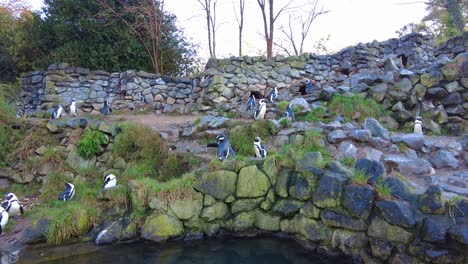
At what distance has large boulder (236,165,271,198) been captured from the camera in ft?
18.6

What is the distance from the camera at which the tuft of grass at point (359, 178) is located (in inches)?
192

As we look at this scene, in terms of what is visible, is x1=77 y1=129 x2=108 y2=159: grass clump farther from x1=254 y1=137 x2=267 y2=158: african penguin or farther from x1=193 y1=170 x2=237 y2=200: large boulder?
x1=254 y1=137 x2=267 y2=158: african penguin

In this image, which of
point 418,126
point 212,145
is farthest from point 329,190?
point 418,126

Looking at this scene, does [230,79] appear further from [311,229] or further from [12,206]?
[12,206]

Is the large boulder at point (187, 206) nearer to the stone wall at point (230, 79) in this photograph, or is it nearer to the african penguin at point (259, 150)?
the african penguin at point (259, 150)

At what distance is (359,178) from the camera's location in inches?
194

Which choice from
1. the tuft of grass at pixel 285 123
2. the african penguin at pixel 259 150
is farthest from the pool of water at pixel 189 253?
the tuft of grass at pixel 285 123

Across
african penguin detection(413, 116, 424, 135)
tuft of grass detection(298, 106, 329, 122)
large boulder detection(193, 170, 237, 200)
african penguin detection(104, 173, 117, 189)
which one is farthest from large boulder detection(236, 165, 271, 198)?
african penguin detection(413, 116, 424, 135)

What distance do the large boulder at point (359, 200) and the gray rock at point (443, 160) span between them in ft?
6.91

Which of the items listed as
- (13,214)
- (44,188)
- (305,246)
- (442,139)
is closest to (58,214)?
(13,214)

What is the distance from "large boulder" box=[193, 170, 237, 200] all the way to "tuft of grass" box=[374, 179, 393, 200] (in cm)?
224

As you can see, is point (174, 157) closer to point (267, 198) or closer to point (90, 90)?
point (267, 198)

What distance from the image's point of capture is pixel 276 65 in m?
11.2

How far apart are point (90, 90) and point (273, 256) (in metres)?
8.78
